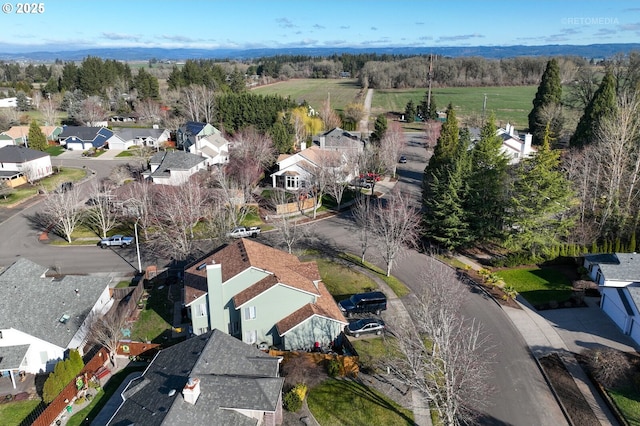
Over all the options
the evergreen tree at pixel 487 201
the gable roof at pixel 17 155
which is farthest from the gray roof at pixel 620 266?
the gable roof at pixel 17 155

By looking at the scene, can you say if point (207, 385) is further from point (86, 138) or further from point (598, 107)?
point (86, 138)

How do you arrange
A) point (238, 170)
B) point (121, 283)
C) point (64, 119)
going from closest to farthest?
point (121, 283) < point (238, 170) < point (64, 119)

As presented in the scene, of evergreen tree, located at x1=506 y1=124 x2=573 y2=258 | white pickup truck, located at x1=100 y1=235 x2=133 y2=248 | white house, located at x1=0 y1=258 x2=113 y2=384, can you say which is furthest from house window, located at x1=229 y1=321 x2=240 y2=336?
evergreen tree, located at x1=506 y1=124 x2=573 y2=258

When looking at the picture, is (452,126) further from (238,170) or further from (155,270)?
(155,270)

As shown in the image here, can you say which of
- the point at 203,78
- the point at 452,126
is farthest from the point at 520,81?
the point at 452,126

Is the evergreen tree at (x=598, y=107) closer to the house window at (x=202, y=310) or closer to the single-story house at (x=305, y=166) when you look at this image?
the single-story house at (x=305, y=166)

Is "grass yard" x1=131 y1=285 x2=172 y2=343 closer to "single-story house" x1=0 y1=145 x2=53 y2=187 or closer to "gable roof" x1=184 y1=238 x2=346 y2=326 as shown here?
"gable roof" x1=184 y1=238 x2=346 y2=326
